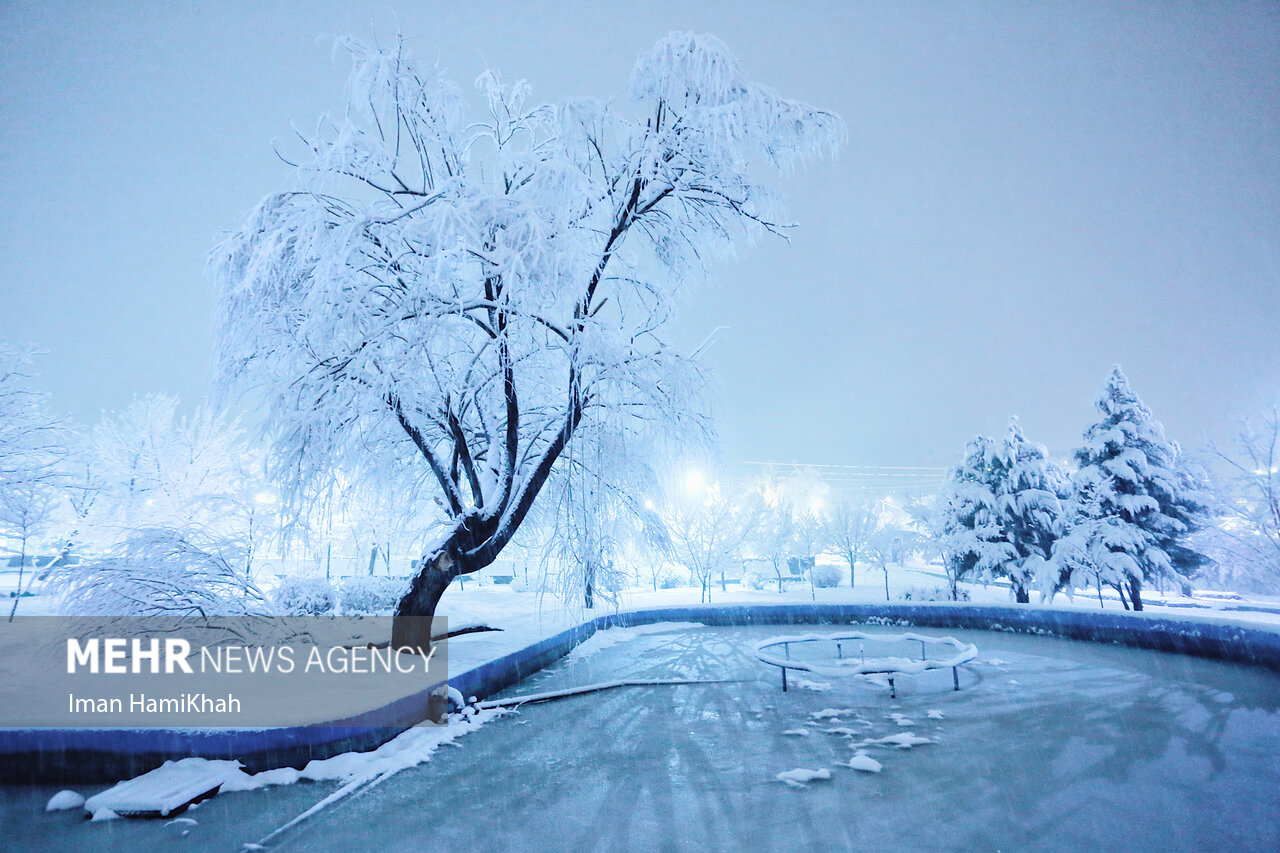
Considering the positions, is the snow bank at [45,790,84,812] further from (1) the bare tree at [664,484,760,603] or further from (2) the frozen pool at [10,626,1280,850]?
(1) the bare tree at [664,484,760,603]

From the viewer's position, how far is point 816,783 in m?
Result: 5.50

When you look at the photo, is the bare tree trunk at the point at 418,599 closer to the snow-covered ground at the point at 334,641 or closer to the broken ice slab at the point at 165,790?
the snow-covered ground at the point at 334,641

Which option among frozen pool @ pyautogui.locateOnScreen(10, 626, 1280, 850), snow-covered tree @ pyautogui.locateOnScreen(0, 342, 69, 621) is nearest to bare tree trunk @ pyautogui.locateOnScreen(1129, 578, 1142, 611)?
frozen pool @ pyautogui.locateOnScreen(10, 626, 1280, 850)

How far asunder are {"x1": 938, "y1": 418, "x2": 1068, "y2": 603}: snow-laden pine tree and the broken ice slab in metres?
23.3

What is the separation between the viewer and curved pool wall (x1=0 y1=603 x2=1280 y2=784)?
18.8ft

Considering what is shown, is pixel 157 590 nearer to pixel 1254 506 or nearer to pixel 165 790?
pixel 165 790

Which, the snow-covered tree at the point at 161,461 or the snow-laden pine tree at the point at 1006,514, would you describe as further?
the snow-laden pine tree at the point at 1006,514

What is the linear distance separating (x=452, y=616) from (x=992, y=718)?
37.4ft

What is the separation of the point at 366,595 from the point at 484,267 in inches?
399

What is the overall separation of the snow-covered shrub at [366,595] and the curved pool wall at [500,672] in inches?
183

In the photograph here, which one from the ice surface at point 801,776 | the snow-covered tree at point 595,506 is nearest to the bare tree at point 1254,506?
the snow-covered tree at point 595,506

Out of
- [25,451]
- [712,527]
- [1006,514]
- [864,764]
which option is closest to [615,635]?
[864,764]

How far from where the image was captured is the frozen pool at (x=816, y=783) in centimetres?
447

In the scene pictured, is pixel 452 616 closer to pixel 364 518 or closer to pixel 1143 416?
pixel 364 518
